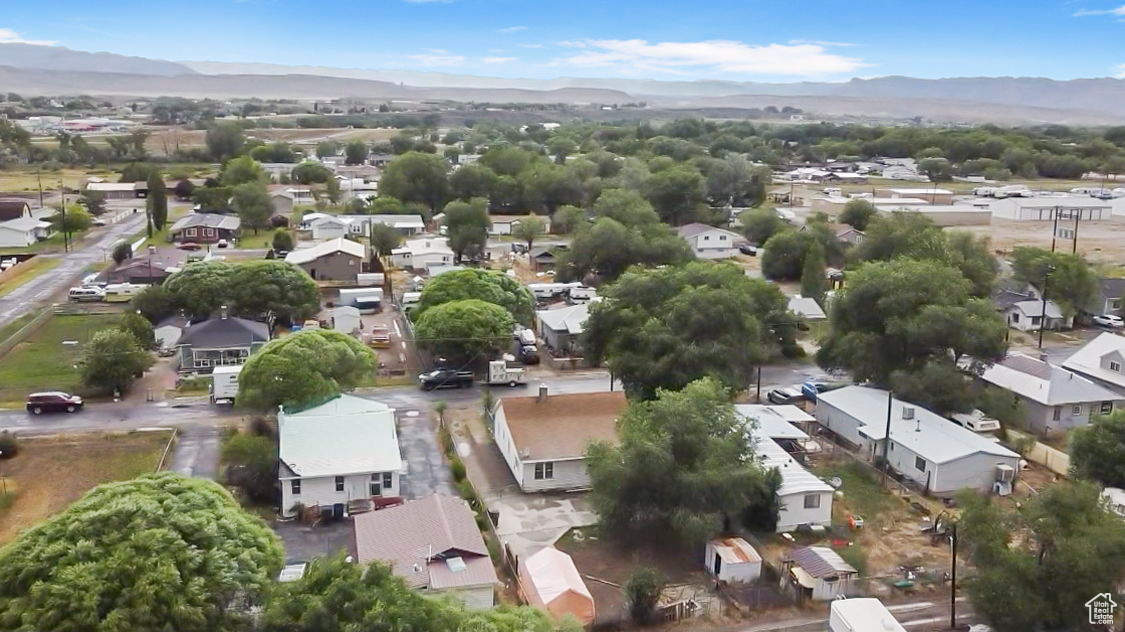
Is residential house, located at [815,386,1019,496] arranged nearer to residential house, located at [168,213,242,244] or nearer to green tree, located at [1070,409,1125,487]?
green tree, located at [1070,409,1125,487]

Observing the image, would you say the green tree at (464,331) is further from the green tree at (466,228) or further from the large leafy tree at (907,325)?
the green tree at (466,228)

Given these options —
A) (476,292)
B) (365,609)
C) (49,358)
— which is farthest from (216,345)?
(365,609)

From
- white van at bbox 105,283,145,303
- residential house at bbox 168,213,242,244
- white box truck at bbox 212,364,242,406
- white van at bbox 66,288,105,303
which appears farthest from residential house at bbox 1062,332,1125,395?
residential house at bbox 168,213,242,244

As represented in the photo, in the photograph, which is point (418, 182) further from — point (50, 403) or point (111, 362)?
point (50, 403)

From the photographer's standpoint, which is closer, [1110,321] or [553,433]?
[553,433]

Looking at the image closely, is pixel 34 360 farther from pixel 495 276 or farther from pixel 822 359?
pixel 822 359

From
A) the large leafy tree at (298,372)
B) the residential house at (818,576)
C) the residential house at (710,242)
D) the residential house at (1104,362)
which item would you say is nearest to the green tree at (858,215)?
the residential house at (710,242)
